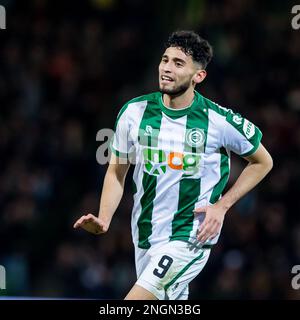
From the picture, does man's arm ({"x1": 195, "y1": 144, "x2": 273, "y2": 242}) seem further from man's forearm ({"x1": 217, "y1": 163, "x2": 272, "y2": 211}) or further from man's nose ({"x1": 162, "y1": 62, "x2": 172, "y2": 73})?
man's nose ({"x1": 162, "y1": 62, "x2": 172, "y2": 73})

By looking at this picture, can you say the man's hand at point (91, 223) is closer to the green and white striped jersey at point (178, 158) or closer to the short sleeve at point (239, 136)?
the green and white striped jersey at point (178, 158)

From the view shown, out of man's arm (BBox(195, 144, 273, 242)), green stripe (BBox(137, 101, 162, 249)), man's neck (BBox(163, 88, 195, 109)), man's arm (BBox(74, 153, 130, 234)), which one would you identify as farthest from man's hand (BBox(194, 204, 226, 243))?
man's neck (BBox(163, 88, 195, 109))

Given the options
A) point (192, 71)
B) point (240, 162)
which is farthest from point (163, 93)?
point (240, 162)

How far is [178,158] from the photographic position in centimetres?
714

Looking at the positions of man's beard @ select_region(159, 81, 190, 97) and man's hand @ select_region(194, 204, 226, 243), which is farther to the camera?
man's beard @ select_region(159, 81, 190, 97)

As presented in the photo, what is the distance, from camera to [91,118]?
13.2 metres

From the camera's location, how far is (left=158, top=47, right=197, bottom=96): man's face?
706 centimetres

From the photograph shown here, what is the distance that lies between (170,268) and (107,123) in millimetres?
6131

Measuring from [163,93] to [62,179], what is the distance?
557 cm

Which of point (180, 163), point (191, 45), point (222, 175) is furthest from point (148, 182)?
point (191, 45)

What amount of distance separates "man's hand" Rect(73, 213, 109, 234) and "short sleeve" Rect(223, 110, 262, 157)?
3.54 ft

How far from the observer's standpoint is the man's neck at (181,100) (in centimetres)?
721

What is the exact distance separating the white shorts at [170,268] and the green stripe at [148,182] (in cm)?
13

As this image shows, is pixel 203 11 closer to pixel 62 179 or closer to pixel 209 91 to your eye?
pixel 209 91
